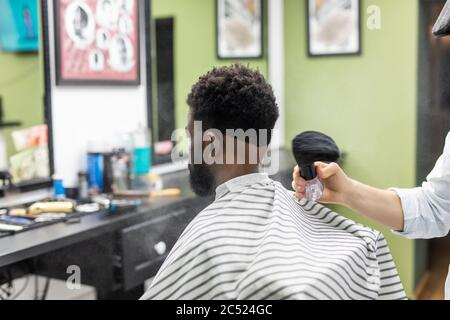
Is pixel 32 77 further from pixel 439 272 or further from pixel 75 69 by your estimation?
pixel 439 272

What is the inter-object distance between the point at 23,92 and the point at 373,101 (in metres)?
1.41

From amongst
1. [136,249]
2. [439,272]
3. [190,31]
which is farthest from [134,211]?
[439,272]

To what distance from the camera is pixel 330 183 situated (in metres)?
1.35

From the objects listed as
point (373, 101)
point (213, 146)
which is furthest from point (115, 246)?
point (373, 101)

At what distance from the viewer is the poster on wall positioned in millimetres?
2156

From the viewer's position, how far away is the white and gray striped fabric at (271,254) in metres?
1.01

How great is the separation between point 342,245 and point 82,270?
1.10 m

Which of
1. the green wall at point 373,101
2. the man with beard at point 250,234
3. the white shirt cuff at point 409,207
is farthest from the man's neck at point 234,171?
the green wall at point 373,101

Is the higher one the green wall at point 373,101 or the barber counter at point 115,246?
the green wall at point 373,101

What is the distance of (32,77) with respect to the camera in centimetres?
216

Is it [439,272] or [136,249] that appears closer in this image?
[136,249]

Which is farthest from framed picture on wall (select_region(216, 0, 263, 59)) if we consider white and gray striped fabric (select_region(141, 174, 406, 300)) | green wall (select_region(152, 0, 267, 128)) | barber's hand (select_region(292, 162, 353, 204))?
white and gray striped fabric (select_region(141, 174, 406, 300))

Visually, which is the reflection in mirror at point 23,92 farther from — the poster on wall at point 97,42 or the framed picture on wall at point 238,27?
the framed picture on wall at point 238,27

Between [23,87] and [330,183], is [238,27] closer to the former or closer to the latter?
[23,87]
